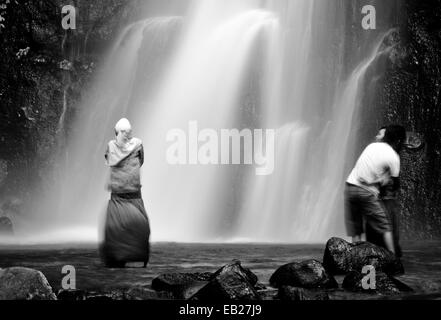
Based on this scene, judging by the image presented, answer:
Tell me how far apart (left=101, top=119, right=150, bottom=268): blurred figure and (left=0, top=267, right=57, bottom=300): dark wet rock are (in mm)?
1622

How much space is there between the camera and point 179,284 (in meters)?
6.84

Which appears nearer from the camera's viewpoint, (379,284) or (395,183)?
(379,284)

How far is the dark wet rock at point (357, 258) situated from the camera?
7543 mm

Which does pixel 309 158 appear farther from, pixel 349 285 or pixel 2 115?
pixel 2 115

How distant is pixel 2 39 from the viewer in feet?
76.5

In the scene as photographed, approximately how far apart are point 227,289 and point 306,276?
4.06 ft

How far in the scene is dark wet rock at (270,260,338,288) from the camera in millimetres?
7062

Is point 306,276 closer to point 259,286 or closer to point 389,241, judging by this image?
point 259,286

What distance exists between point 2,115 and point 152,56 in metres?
5.67

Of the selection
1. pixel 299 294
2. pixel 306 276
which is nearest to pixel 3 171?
pixel 306 276

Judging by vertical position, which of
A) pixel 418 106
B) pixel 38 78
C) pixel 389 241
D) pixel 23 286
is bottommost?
pixel 23 286

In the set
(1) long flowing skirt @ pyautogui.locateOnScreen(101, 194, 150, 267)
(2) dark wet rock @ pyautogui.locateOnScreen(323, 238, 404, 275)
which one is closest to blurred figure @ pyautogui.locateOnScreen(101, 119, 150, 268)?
(1) long flowing skirt @ pyautogui.locateOnScreen(101, 194, 150, 267)

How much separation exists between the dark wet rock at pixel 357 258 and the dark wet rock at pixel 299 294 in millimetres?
1181
